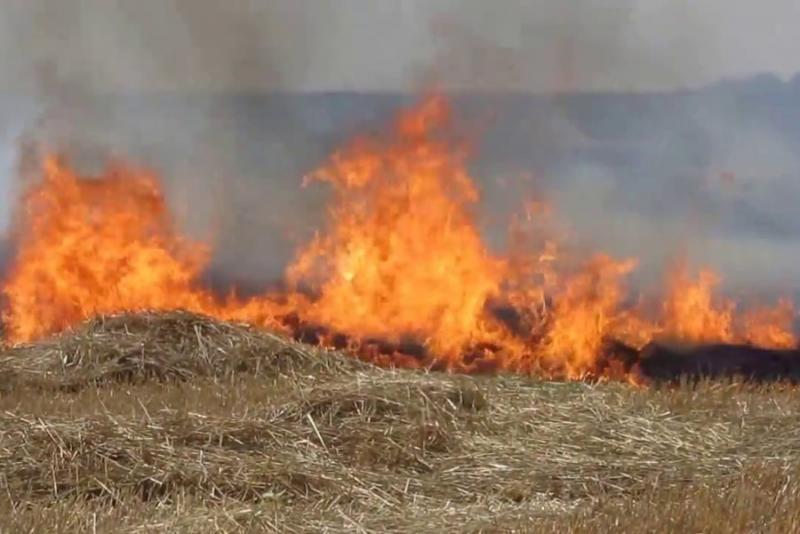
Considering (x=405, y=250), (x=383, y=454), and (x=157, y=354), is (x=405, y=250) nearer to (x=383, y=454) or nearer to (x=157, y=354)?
(x=157, y=354)

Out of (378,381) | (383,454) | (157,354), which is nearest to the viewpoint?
(383,454)

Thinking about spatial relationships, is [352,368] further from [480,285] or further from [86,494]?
[86,494]

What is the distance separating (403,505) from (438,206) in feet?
19.7

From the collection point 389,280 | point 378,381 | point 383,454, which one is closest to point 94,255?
point 389,280

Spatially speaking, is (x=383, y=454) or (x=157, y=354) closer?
(x=383, y=454)

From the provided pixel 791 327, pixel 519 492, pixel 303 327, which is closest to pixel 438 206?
pixel 303 327

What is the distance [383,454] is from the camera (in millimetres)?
5930

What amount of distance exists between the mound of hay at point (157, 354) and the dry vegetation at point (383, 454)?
4 centimetres

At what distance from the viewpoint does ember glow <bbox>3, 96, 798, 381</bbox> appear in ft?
34.1

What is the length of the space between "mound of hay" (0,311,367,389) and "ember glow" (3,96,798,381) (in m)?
1.31

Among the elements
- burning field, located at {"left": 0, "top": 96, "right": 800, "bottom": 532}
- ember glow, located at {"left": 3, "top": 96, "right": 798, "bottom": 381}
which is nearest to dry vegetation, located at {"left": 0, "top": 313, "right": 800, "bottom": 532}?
burning field, located at {"left": 0, "top": 96, "right": 800, "bottom": 532}

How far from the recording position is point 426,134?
1125 cm

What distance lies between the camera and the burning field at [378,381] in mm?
5184

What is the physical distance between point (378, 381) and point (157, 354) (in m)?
2.28
